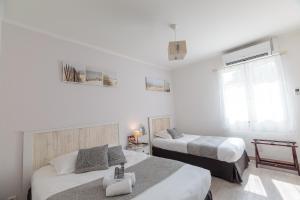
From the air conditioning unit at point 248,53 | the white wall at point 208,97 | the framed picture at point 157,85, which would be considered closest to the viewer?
the white wall at point 208,97

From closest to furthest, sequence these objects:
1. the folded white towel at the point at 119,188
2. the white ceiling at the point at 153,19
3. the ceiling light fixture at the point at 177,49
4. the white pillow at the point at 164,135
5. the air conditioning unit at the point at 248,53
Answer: the folded white towel at the point at 119,188 < the white ceiling at the point at 153,19 < the ceiling light fixture at the point at 177,49 < the air conditioning unit at the point at 248,53 < the white pillow at the point at 164,135

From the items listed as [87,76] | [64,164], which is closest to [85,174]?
A: [64,164]

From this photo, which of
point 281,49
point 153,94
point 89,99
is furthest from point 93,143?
point 281,49

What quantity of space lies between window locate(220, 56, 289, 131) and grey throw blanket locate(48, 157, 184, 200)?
89.9 inches

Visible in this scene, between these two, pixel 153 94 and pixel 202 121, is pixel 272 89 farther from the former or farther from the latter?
pixel 153 94

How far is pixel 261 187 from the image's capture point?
2.32 metres

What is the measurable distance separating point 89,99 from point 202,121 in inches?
119

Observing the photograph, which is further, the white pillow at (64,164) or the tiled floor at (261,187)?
the tiled floor at (261,187)

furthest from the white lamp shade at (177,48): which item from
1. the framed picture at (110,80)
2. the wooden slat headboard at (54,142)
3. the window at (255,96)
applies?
the window at (255,96)

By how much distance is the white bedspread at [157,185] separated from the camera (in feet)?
4.50

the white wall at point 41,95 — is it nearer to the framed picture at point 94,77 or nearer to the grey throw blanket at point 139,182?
the framed picture at point 94,77

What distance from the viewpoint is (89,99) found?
9.08 ft

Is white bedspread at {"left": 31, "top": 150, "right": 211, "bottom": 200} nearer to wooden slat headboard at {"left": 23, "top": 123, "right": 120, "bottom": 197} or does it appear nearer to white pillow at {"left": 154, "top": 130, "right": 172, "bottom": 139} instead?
wooden slat headboard at {"left": 23, "top": 123, "right": 120, "bottom": 197}

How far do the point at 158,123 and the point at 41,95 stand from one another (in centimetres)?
276
